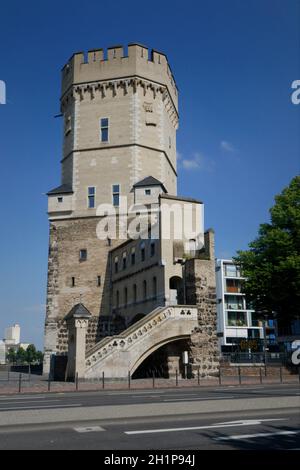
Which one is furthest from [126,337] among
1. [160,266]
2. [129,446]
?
[129,446]

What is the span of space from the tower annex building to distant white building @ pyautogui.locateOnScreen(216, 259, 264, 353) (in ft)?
103

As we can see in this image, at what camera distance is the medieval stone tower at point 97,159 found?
44.4 metres

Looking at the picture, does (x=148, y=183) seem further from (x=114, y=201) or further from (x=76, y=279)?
(x=76, y=279)

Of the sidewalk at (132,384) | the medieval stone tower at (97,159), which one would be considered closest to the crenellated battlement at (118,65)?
the medieval stone tower at (97,159)

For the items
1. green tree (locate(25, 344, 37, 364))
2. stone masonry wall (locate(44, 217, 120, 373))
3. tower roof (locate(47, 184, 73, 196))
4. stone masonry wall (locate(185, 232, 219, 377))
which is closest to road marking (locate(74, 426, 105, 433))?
stone masonry wall (locate(185, 232, 219, 377))

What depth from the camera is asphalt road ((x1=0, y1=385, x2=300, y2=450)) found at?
27.6 ft

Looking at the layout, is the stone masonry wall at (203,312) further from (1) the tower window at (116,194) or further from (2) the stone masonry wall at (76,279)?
(1) the tower window at (116,194)

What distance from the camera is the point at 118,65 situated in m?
46.9

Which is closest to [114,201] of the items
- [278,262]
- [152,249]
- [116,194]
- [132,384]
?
[116,194]

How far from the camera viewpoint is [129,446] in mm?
8148

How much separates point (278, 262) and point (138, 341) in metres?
12.2

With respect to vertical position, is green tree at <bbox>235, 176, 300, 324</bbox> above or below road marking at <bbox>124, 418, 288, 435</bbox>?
above

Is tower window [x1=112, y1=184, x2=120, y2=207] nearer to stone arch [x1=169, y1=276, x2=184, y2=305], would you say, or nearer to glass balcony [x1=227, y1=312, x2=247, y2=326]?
stone arch [x1=169, y1=276, x2=184, y2=305]

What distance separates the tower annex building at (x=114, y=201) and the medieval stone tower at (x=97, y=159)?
10cm
